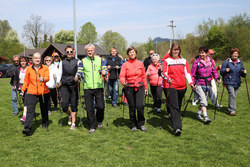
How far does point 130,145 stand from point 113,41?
3188 inches

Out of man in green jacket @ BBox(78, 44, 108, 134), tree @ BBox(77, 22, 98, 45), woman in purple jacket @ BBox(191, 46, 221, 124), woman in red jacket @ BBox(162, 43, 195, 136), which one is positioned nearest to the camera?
woman in red jacket @ BBox(162, 43, 195, 136)

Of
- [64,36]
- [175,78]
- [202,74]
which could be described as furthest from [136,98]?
[64,36]

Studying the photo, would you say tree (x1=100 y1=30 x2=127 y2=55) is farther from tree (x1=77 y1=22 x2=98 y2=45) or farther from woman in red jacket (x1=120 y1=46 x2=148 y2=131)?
woman in red jacket (x1=120 y1=46 x2=148 y2=131)

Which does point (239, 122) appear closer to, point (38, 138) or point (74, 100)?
point (74, 100)

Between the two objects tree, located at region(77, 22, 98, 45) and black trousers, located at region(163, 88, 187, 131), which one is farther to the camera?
tree, located at region(77, 22, 98, 45)

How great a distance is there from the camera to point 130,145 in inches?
189

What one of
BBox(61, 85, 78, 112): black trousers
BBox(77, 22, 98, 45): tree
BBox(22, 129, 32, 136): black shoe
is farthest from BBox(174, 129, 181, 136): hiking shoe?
BBox(77, 22, 98, 45): tree

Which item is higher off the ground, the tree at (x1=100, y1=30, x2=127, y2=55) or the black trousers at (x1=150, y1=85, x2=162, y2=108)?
the tree at (x1=100, y1=30, x2=127, y2=55)

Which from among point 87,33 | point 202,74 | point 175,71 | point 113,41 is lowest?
point 202,74

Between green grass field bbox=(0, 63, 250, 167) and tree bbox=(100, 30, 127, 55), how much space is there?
7790cm

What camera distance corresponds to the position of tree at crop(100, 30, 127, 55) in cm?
8325

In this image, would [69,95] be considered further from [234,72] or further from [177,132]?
[234,72]

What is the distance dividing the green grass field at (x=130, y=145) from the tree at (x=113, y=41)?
7790 cm

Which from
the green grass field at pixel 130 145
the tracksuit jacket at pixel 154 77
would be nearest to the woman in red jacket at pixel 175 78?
the green grass field at pixel 130 145
